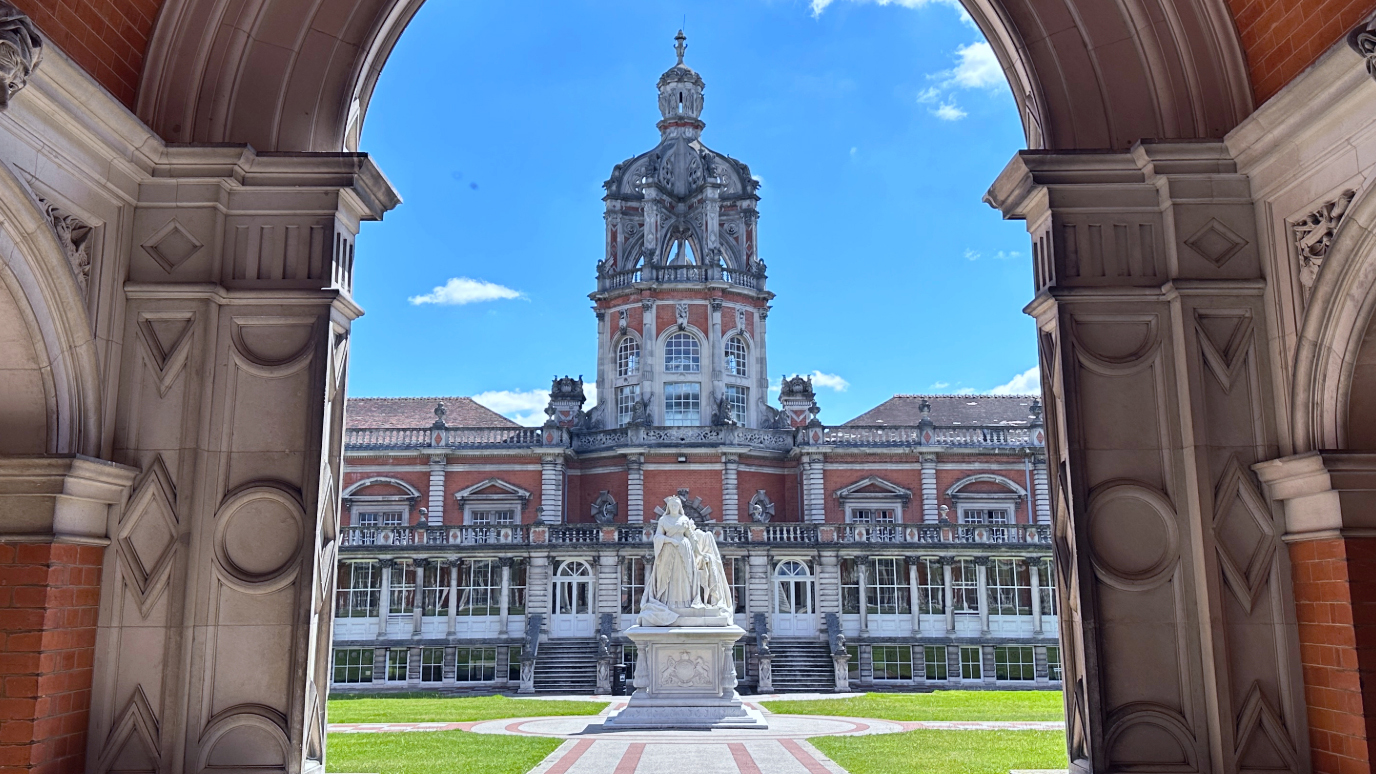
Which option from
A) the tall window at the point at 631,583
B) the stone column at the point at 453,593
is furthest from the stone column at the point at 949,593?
the stone column at the point at 453,593

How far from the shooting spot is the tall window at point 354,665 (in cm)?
3259

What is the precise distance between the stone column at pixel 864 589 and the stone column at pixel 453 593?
12045mm

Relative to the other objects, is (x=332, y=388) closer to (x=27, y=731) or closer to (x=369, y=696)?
(x=27, y=731)

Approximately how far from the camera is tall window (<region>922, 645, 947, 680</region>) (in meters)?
33.0

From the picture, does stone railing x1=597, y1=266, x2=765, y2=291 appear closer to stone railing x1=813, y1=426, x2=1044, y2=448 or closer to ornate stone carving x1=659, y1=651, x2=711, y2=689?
stone railing x1=813, y1=426, x2=1044, y2=448

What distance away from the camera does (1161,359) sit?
228 inches

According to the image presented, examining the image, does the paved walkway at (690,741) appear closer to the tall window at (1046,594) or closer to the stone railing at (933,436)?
the tall window at (1046,594)

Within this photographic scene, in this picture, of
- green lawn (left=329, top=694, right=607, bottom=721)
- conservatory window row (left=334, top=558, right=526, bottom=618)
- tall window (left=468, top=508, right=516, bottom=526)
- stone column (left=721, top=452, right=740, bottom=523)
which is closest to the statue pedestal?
green lawn (left=329, top=694, right=607, bottom=721)

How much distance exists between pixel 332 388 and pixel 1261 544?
15.8 ft

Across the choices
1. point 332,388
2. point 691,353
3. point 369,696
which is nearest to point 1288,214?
point 332,388

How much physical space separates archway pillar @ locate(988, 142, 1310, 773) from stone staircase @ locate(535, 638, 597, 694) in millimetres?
25815

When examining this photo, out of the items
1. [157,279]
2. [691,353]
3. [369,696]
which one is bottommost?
[369,696]

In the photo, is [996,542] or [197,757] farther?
[996,542]

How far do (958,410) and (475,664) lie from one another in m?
20.5
